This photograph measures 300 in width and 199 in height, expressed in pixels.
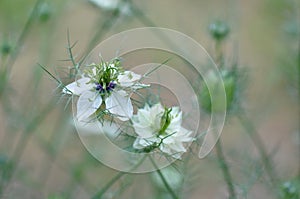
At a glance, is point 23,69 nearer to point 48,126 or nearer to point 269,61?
point 48,126

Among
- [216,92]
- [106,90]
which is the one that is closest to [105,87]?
[106,90]

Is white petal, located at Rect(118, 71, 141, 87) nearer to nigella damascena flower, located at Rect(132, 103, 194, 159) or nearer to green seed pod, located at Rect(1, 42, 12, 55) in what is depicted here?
nigella damascena flower, located at Rect(132, 103, 194, 159)

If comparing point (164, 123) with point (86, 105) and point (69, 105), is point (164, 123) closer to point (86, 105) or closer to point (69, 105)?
point (86, 105)

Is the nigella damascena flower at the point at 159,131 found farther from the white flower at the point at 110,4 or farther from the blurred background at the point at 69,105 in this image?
the white flower at the point at 110,4

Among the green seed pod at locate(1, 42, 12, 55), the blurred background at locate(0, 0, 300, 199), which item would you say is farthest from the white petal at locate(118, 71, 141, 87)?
the green seed pod at locate(1, 42, 12, 55)

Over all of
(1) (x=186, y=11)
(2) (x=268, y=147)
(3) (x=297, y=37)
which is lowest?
(2) (x=268, y=147)

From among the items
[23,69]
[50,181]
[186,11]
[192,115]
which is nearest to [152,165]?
[192,115]

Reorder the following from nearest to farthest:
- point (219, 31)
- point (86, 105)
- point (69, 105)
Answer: point (86, 105) < point (219, 31) < point (69, 105)
